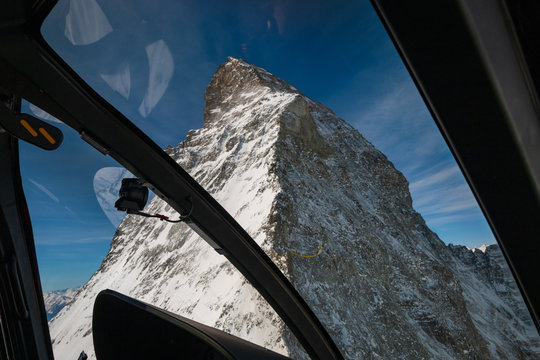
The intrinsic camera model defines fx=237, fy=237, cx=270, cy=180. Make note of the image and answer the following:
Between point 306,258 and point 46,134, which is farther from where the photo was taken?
point 306,258

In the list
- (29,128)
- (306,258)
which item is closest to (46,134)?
(29,128)

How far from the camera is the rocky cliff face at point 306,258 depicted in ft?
7.16

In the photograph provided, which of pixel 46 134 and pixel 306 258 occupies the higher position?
pixel 306 258

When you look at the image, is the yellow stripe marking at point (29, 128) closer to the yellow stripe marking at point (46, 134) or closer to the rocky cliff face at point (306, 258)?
the yellow stripe marking at point (46, 134)

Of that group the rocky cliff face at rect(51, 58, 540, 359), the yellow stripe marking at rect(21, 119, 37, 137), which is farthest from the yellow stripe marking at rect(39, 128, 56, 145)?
the rocky cliff face at rect(51, 58, 540, 359)

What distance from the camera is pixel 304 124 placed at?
64.0 feet

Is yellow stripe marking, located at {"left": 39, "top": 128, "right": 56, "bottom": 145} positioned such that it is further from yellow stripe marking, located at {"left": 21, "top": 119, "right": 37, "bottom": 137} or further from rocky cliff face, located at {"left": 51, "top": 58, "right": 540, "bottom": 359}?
rocky cliff face, located at {"left": 51, "top": 58, "right": 540, "bottom": 359}

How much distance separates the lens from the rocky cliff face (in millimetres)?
2182

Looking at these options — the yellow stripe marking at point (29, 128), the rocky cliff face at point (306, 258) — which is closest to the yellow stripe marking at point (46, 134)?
the yellow stripe marking at point (29, 128)

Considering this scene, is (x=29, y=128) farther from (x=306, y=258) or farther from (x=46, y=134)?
(x=306, y=258)

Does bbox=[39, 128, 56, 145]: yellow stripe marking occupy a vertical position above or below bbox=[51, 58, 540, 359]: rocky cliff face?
below

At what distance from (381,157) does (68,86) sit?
19.9m

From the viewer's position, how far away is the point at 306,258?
9.93m

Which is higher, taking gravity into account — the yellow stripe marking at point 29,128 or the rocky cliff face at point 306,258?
the rocky cliff face at point 306,258
